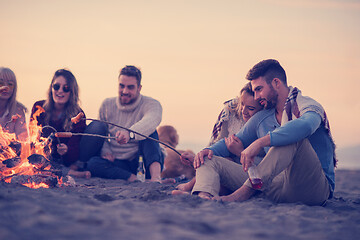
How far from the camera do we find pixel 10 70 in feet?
18.1

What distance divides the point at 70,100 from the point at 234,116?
99.5 inches

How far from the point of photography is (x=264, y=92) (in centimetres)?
414

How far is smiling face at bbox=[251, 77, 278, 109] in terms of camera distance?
4129 mm

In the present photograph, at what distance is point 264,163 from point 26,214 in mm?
1967

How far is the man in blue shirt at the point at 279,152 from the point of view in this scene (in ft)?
11.2

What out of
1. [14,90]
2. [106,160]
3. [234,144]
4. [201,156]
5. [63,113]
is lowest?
[106,160]

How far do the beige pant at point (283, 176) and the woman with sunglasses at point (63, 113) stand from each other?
276cm

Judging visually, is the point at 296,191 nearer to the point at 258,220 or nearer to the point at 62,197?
the point at 258,220

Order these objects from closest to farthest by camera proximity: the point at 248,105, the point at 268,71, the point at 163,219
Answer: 1. the point at 163,219
2. the point at 268,71
3. the point at 248,105

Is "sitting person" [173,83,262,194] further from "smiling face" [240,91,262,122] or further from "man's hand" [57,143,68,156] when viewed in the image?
"man's hand" [57,143,68,156]

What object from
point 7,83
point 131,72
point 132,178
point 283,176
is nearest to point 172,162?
point 132,178

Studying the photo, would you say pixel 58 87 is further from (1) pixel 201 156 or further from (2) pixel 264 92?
(2) pixel 264 92

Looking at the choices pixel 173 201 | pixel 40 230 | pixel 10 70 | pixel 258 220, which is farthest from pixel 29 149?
pixel 258 220

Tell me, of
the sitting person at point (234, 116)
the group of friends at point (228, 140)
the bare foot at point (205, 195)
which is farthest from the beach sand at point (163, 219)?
the sitting person at point (234, 116)
